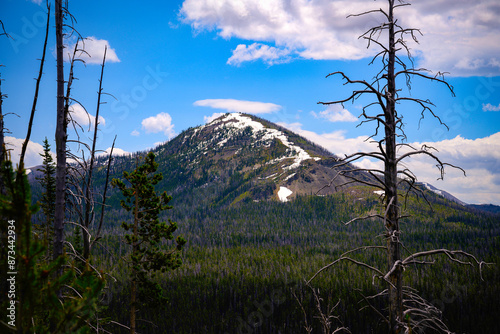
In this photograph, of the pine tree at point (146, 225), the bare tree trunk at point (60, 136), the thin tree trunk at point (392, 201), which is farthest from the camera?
the pine tree at point (146, 225)

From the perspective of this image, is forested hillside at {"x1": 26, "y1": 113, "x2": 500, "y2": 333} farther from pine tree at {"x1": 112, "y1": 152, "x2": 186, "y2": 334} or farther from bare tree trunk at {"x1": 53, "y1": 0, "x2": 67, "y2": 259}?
bare tree trunk at {"x1": 53, "y1": 0, "x2": 67, "y2": 259}

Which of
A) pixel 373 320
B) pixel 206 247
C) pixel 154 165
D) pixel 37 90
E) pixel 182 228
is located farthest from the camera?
pixel 182 228

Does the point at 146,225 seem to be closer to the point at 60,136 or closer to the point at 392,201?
the point at 60,136

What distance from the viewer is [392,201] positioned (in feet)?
22.7

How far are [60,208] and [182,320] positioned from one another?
6942cm

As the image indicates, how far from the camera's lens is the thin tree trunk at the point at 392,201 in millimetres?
6886

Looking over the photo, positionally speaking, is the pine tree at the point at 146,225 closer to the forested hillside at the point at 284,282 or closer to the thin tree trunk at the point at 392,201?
the forested hillside at the point at 284,282

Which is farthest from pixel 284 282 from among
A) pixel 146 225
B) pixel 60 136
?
pixel 60 136

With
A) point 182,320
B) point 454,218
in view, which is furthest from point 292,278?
point 454,218

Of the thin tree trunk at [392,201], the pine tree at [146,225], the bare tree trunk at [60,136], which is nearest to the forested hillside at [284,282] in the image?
the pine tree at [146,225]

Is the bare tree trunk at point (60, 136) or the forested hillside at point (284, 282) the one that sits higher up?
the bare tree trunk at point (60, 136)

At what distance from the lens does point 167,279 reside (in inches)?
3994

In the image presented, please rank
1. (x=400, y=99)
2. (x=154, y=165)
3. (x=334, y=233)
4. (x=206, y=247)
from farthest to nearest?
(x=334, y=233)
(x=206, y=247)
(x=154, y=165)
(x=400, y=99)

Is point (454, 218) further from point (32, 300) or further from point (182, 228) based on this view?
point (32, 300)
